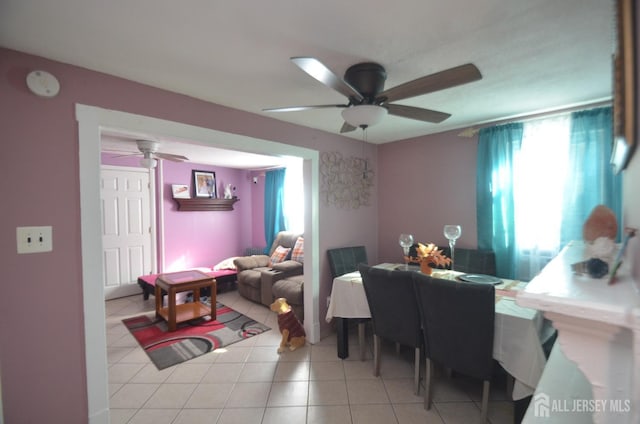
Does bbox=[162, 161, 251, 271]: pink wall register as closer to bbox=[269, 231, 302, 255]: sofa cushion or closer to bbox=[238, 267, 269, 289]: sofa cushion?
bbox=[269, 231, 302, 255]: sofa cushion

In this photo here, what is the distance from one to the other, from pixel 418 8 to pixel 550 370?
1480 millimetres

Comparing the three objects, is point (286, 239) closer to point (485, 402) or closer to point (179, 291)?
point (179, 291)

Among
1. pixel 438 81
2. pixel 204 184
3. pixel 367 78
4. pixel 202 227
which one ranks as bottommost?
pixel 202 227

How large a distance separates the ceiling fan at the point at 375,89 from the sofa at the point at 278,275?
2.45 meters

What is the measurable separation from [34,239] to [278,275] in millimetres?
2655

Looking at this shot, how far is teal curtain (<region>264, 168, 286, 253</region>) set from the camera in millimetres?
5320

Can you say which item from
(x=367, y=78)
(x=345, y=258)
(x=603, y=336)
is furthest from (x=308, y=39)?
(x=345, y=258)

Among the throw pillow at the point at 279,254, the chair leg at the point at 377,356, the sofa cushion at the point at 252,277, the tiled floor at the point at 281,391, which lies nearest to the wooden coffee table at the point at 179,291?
the tiled floor at the point at 281,391

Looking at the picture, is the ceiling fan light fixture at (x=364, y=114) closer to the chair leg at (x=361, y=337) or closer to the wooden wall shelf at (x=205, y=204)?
the chair leg at (x=361, y=337)

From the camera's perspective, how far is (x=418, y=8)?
3.75 feet

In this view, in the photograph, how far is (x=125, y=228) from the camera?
4.34m

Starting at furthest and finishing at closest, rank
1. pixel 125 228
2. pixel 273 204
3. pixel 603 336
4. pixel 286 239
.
Answer: 1. pixel 273 204
2. pixel 286 239
3. pixel 125 228
4. pixel 603 336

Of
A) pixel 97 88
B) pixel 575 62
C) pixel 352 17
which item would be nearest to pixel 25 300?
pixel 97 88

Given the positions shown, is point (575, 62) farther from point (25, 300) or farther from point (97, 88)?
point (25, 300)
